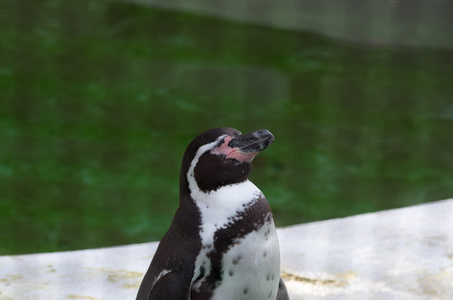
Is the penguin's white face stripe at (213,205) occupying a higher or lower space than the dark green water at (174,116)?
higher

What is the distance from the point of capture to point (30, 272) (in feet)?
5.35

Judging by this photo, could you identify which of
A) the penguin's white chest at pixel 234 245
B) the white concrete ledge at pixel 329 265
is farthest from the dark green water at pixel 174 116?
the penguin's white chest at pixel 234 245

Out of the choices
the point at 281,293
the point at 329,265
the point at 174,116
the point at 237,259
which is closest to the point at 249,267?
the point at 237,259

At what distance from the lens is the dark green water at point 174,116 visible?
111 inches

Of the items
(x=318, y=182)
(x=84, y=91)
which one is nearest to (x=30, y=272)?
(x=318, y=182)

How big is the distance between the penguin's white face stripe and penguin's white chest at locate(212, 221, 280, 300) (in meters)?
0.03

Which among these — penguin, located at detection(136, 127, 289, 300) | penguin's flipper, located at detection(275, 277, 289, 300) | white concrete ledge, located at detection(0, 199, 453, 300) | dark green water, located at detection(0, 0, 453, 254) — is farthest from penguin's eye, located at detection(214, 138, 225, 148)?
dark green water, located at detection(0, 0, 453, 254)

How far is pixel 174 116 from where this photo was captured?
140 inches

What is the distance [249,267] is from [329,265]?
0.58 m

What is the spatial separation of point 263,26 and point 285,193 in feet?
6.66

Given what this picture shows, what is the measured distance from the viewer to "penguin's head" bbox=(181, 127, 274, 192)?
1.09 meters

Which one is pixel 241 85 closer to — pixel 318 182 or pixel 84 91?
pixel 84 91

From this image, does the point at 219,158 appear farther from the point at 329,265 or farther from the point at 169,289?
the point at 329,265

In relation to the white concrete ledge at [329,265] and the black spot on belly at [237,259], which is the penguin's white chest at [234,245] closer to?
the black spot on belly at [237,259]
